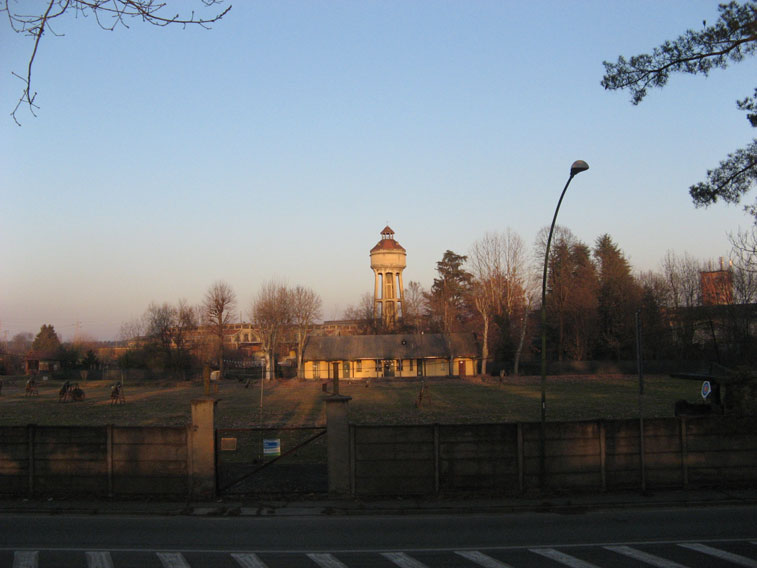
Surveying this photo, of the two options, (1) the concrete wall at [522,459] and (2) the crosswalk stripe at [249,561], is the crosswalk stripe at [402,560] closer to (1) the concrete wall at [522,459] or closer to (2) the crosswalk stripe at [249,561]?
(2) the crosswalk stripe at [249,561]

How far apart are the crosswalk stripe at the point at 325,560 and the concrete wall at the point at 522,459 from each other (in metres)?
3.58

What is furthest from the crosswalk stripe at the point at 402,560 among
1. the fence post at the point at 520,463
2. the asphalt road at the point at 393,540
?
the fence post at the point at 520,463

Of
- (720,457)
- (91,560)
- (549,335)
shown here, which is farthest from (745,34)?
(549,335)

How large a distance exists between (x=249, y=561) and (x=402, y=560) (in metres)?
2.25

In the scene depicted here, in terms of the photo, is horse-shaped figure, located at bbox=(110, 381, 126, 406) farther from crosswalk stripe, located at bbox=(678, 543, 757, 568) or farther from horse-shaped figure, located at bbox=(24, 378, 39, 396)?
crosswalk stripe, located at bbox=(678, 543, 757, 568)

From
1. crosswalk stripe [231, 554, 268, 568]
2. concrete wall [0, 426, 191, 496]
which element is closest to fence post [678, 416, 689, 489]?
crosswalk stripe [231, 554, 268, 568]

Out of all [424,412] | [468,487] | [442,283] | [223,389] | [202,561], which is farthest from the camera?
[442,283]

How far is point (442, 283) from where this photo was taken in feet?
313

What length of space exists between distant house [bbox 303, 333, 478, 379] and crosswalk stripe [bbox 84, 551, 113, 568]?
2420 inches

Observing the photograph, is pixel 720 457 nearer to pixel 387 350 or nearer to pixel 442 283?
pixel 387 350

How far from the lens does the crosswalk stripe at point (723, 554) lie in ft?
28.3

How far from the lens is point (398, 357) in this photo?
2798 inches

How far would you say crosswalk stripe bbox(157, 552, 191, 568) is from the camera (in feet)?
29.5

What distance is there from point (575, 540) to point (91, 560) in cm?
749
